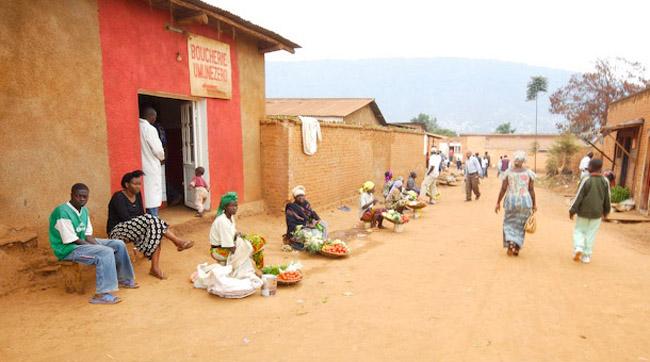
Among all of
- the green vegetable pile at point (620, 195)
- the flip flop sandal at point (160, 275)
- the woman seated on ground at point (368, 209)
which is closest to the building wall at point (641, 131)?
the green vegetable pile at point (620, 195)

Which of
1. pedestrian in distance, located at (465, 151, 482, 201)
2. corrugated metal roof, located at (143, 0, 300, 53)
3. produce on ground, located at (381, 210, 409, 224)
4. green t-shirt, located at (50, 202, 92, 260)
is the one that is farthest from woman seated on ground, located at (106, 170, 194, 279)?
pedestrian in distance, located at (465, 151, 482, 201)

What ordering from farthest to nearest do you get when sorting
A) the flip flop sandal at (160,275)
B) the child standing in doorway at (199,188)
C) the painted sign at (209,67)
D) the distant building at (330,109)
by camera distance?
the distant building at (330,109) < the child standing in doorway at (199,188) < the painted sign at (209,67) < the flip flop sandal at (160,275)

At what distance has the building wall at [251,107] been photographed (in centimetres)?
862

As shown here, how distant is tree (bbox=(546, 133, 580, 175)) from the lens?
74.6 ft

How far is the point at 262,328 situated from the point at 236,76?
6.09 m

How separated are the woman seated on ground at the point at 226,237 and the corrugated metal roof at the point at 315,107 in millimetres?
13660

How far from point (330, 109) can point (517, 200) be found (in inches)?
584

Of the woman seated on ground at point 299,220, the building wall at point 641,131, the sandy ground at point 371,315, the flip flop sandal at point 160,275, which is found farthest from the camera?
the building wall at point 641,131

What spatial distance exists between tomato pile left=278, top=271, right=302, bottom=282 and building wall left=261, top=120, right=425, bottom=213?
424 centimetres

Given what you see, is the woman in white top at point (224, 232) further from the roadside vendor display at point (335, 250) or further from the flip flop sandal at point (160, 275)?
the roadside vendor display at point (335, 250)

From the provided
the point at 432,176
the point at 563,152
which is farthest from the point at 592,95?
the point at 432,176

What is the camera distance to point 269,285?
15.4 ft

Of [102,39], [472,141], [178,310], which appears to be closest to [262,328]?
[178,310]

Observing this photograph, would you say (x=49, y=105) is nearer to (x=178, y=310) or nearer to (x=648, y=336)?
(x=178, y=310)
